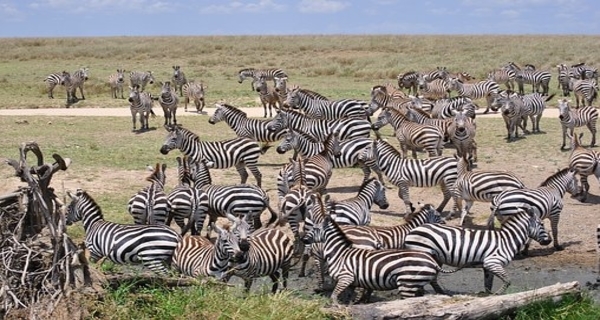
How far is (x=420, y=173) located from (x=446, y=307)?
17.5 ft

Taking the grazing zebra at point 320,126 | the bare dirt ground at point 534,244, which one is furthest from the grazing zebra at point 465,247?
the grazing zebra at point 320,126

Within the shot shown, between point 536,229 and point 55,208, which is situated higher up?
point 55,208

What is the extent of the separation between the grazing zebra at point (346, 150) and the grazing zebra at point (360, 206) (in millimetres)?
2272

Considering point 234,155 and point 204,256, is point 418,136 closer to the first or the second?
point 234,155

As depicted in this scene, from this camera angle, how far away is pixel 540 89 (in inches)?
1187

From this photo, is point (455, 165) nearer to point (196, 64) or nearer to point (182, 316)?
point (182, 316)

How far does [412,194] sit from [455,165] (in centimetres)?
162

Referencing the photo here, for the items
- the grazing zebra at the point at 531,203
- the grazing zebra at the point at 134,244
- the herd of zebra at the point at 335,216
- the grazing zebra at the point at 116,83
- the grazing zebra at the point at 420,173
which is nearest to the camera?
the herd of zebra at the point at 335,216


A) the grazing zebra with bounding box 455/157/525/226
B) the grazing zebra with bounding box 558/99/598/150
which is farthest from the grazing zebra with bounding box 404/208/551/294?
the grazing zebra with bounding box 558/99/598/150

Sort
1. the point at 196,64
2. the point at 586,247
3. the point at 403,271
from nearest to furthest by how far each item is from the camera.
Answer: the point at 403,271 < the point at 586,247 < the point at 196,64

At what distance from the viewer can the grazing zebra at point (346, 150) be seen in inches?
517

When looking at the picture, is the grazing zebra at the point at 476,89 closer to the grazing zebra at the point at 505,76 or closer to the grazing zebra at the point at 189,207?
the grazing zebra at the point at 505,76

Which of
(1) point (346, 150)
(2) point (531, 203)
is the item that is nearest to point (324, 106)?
(1) point (346, 150)

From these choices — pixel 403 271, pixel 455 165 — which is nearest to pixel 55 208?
pixel 403 271
